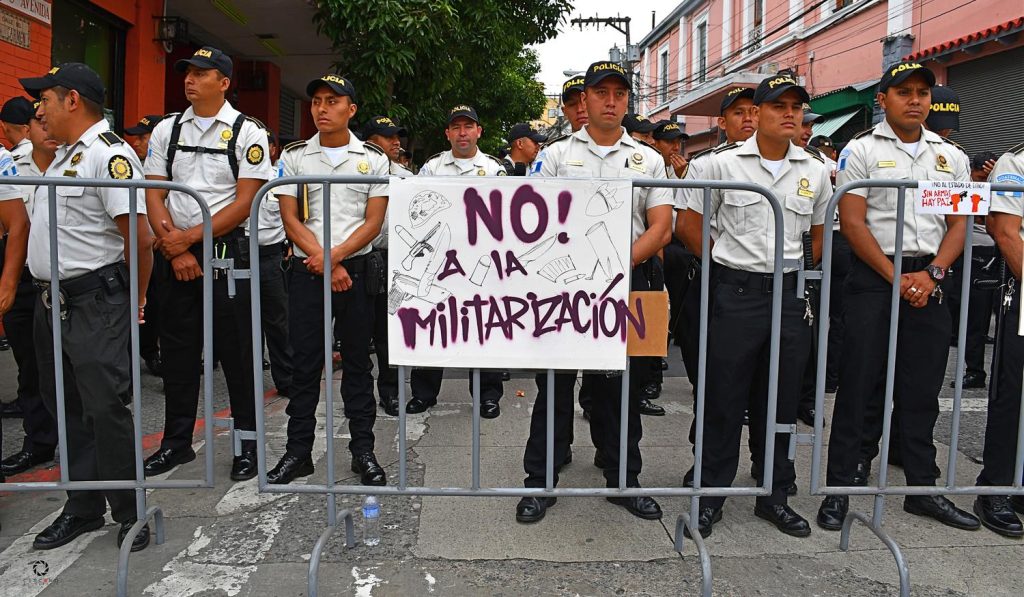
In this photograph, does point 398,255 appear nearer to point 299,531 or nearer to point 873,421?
point 299,531

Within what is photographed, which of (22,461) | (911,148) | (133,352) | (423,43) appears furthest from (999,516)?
(423,43)

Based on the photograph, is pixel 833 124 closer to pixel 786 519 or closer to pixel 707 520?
pixel 786 519

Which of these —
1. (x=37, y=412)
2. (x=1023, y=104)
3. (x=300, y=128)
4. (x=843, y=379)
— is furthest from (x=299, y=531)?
(x=300, y=128)

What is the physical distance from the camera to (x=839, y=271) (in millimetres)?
5742

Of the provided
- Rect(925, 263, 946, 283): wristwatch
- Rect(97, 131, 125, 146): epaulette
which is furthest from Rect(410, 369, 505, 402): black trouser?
Rect(925, 263, 946, 283): wristwatch

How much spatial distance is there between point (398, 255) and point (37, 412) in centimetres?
260

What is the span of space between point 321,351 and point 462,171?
7.17 ft

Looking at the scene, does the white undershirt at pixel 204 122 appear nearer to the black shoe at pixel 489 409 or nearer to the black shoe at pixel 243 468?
the black shoe at pixel 243 468

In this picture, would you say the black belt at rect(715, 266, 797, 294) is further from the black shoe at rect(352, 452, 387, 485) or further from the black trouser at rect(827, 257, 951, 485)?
the black shoe at rect(352, 452, 387, 485)

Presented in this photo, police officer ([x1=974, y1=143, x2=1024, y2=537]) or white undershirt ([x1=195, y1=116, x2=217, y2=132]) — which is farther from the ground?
white undershirt ([x1=195, y1=116, x2=217, y2=132])

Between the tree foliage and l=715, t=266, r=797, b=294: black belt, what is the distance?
19.2ft

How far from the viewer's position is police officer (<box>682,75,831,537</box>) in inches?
136

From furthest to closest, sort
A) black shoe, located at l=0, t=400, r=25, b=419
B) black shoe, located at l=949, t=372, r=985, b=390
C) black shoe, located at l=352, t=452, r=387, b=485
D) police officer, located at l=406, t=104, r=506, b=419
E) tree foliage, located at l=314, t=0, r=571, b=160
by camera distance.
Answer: tree foliage, located at l=314, t=0, r=571, b=160
black shoe, located at l=949, t=372, r=985, b=390
police officer, located at l=406, t=104, r=506, b=419
black shoe, located at l=0, t=400, r=25, b=419
black shoe, located at l=352, t=452, r=387, b=485

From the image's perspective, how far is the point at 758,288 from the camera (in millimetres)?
3461
